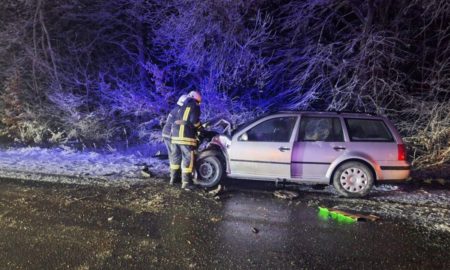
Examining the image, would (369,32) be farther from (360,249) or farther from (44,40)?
(44,40)

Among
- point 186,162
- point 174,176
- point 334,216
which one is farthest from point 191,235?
point 174,176

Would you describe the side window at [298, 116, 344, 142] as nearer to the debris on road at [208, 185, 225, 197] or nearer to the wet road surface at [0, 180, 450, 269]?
the wet road surface at [0, 180, 450, 269]

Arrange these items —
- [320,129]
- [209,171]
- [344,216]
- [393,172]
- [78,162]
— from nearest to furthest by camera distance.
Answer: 1. [344,216]
2. [393,172]
3. [320,129]
4. [209,171]
5. [78,162]

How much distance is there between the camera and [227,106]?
11.7 m

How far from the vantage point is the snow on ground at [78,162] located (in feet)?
29.9

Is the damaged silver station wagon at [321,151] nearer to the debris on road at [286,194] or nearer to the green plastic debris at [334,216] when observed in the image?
the debris on road at [286,194]

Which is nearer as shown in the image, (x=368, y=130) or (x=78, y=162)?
(x=368, y=130)

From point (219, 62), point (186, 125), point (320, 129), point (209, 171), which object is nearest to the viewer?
point (320, 129)

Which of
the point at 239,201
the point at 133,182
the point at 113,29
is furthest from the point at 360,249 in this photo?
the point at 113,29

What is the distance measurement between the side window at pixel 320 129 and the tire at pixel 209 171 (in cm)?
161

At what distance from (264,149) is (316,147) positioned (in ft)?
3.03

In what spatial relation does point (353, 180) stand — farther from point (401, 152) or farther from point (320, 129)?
point (320, 129)

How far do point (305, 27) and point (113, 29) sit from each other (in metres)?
6.48

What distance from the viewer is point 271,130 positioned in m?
7.72
